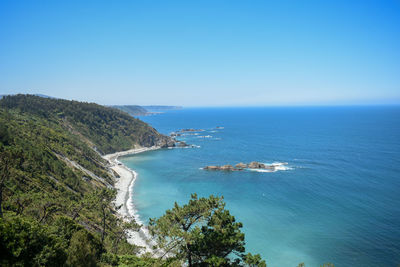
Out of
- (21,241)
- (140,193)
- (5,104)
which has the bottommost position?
(140,193)

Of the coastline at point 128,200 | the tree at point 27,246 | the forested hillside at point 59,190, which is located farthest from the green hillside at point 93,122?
the tree at point 27,246

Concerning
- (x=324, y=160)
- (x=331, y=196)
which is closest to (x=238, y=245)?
(x=331, y=196)

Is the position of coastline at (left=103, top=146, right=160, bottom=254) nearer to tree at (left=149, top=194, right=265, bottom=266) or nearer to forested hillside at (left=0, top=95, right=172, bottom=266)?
forested hillside at (left=0, top=95, right=172, bottom=266)

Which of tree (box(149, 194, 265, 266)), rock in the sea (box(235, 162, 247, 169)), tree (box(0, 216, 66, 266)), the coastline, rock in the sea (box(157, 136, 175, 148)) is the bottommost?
the coastline

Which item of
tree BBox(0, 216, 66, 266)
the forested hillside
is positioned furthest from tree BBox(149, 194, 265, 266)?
tree BBox(0, 216, 66, 266)

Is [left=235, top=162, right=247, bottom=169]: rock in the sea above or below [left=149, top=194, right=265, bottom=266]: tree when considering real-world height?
below

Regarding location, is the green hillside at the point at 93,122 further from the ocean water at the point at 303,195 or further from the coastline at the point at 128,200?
the ocean water at the point at 303,195

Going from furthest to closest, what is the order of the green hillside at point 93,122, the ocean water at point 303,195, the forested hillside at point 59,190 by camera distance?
the green hillside at point 93,122 < the ocean water at point 303,195 < the forested hillside at point 59,190

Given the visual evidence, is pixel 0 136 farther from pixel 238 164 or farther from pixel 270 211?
pixel 238 164
